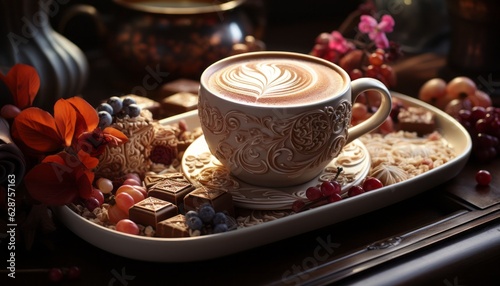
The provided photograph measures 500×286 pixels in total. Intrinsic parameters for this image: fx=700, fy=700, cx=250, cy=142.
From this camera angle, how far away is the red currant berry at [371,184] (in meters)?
0.86

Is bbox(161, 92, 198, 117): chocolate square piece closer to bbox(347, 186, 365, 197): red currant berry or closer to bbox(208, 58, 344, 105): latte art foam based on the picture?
bbox(208, 58, 344, 105): latte art foam

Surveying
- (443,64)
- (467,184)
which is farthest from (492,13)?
(467,184)

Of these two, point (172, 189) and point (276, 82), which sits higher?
point (276, 82)

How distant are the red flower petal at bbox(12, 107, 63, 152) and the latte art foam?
0.64 feet

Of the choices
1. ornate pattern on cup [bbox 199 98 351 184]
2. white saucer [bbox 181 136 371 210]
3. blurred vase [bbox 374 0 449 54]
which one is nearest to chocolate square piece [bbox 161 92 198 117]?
white saucer [bbox 181 136 371 210]

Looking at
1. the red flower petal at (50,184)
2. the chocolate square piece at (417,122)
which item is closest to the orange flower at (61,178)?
the red flower petal at (50,184)

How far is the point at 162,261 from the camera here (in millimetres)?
746

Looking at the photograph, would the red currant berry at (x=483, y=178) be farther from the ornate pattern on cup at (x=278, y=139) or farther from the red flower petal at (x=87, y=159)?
the red flower petal at (x=87, y=159)

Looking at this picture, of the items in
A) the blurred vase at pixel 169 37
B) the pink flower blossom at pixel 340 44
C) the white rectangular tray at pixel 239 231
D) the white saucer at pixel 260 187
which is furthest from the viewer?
the blurred vase at pixel 169 37

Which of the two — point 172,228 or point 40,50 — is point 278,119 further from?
point 40,50

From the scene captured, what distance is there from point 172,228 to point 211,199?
6 centimetres

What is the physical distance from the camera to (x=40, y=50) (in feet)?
3.75

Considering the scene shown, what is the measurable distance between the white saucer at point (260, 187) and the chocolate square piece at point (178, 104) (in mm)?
136

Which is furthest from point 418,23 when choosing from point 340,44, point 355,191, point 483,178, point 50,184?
point 50,184
